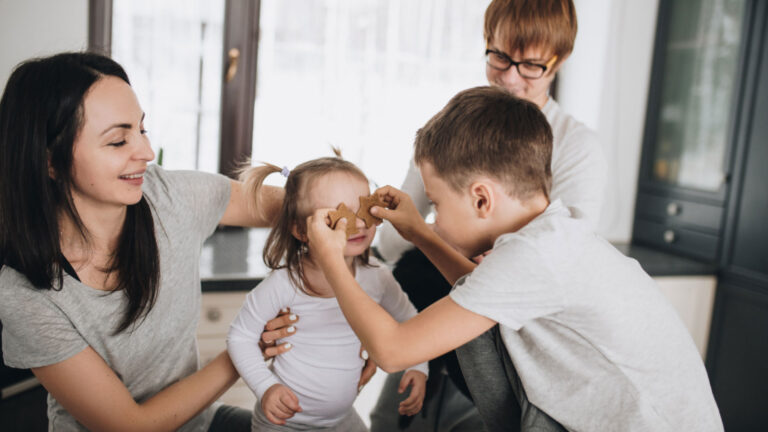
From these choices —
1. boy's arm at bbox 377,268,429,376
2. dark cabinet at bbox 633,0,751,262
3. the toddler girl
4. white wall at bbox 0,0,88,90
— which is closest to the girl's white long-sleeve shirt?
the toddler girl

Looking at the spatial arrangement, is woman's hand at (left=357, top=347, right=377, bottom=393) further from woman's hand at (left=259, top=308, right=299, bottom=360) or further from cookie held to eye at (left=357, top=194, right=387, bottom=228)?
cookie held to eye at (left=357, top=194, right=387, bottom=228)

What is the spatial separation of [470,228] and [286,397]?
1.56 ft

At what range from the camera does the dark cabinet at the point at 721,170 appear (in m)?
2.49

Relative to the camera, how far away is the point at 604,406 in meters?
1.04

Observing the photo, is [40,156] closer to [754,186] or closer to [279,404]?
[279,404]

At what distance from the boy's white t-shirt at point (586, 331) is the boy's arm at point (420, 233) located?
240 mm

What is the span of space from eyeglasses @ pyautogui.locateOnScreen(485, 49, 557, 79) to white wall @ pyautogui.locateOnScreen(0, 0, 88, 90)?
1.47 meters

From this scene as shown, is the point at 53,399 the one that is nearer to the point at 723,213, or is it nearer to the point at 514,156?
the point at 514,156

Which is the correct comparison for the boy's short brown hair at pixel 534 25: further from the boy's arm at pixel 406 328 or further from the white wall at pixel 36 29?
the white wall at pixel 36 29

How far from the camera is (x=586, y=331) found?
1.04 m

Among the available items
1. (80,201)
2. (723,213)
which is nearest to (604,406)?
(80,201)

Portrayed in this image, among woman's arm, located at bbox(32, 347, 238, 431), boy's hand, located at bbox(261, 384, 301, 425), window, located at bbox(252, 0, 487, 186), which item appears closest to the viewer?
woman's arm, located at bbox(32, 347, 238, 431)

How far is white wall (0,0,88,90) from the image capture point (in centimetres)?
218

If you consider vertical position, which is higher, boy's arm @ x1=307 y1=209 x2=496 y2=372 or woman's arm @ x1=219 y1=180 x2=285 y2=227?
woman's arm @ x1=219 y1=180 x2=285 y2=227
